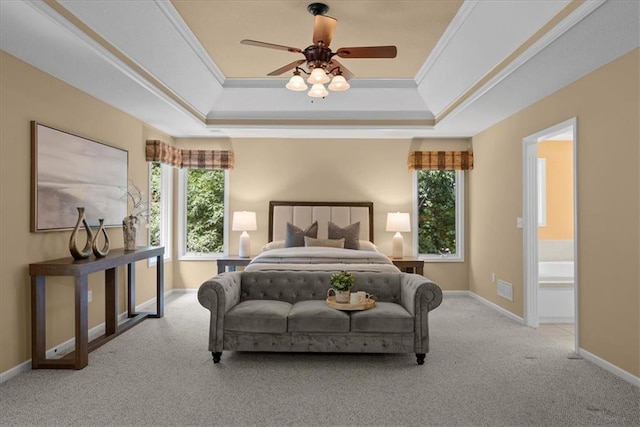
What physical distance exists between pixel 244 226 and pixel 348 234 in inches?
61.6

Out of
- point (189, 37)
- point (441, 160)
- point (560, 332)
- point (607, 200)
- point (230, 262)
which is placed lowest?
point (560, 332)

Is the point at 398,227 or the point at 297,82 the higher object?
the point at 297,82

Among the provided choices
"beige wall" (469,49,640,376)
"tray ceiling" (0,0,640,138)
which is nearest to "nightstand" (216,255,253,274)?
"tray ceiling" (0,0,640,138)

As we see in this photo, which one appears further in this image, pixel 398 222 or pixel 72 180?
pixel 398 222

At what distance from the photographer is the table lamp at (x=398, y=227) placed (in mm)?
6312

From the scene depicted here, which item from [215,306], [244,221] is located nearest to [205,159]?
[244,221]

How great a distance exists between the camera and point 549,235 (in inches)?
246

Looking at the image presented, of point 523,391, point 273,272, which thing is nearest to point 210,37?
point 273,272

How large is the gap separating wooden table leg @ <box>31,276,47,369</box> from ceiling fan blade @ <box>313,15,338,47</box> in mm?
2883

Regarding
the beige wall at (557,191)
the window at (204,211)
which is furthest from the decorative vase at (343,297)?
the beige wall at (557,191)

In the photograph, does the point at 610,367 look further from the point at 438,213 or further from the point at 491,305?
the point at 438,213

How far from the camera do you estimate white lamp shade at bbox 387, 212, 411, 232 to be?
20.8 feet

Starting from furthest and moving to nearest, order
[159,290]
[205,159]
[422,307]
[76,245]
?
[205,159], [159,290], [76,245], [422,307]

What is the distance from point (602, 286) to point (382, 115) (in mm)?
3437
